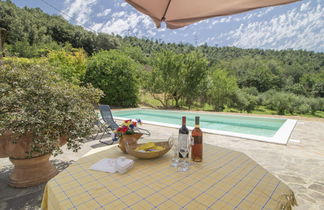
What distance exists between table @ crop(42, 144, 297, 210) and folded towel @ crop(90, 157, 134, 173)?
3 cm

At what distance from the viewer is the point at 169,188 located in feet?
3.14

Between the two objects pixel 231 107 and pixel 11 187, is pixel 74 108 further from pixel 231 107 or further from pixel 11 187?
pixel 231 107

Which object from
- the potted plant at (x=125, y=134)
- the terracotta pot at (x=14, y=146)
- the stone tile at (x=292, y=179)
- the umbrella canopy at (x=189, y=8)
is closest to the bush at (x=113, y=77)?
the terracotta pot at (x=14, y=146)

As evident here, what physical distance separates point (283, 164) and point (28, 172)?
3.75 meters

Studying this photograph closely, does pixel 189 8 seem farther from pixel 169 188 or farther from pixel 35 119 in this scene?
pixel 35 119

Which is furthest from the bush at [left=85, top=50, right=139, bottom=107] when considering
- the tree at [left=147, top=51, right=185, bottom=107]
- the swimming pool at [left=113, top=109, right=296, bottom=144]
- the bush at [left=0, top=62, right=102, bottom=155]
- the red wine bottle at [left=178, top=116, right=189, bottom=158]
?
the red wine bottle at [left=178, top=116, right=189, bottom=158]

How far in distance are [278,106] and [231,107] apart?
4.63 meters

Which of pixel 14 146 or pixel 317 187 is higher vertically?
pixel 14 146

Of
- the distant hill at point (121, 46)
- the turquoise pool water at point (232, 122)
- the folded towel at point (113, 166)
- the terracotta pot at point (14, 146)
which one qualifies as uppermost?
the distant hill at point (121, 46)

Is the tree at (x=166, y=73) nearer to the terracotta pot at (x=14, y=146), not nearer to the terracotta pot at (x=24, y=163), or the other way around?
the terracotta pot at (x=24, y=163)

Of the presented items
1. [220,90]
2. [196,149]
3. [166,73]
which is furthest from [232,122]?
[220,90]

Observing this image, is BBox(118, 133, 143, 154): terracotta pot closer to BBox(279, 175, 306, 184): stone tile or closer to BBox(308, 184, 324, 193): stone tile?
BBox(279, 175, 306, 184): stone tile

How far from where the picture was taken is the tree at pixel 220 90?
52.5ft

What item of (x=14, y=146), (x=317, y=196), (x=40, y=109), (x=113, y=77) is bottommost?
(x=317, y=196)
